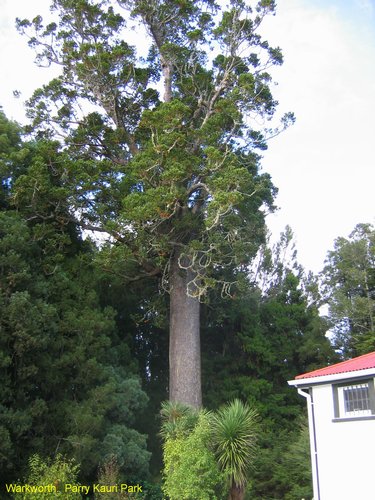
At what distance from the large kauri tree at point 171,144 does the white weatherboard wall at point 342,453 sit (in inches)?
190

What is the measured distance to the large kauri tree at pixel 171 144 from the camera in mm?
15609

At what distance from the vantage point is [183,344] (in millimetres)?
16484

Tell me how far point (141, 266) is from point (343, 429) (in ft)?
28.7

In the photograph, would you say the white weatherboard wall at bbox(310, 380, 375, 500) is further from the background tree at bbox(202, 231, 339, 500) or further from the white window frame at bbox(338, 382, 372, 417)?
the background tree at bbox(202, 231, 339, 500)

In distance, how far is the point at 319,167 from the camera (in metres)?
18.1

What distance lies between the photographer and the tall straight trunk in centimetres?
1600

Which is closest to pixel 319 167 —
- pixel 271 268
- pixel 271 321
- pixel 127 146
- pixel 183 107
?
pixel 183 107

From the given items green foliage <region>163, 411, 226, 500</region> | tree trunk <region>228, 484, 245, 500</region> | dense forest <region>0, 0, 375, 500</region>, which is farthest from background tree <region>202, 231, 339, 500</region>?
green foliage <region>163, 411, 226, 500</region>

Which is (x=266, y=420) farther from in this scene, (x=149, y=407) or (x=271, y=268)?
(x=271, y=268)

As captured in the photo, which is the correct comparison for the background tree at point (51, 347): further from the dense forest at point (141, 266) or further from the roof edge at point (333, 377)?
the roof edge at point (333, 377)

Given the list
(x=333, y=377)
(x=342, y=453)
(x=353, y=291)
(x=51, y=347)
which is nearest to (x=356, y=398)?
(x=333, y=377)

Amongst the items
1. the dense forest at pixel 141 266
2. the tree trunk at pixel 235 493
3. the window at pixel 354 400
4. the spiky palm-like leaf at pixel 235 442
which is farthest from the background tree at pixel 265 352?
the window at pixel 354 400

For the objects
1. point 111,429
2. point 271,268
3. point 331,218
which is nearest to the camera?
point 111,429

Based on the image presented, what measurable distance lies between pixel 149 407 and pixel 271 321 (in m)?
6.36
